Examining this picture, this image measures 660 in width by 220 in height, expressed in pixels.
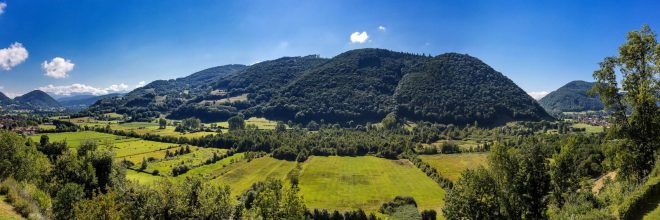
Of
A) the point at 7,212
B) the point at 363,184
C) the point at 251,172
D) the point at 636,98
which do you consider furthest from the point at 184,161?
the point at 636,98

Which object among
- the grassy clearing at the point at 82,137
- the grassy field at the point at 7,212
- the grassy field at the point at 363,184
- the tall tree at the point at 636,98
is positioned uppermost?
the tall tree at the point at 636,98

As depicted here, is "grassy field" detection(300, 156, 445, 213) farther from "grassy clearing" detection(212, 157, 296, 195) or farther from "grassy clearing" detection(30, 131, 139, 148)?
"grassy clearing" detection(30, 131, 139, 148)

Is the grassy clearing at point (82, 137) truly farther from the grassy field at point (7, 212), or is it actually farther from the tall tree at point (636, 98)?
the tall tree at point (636, 98)

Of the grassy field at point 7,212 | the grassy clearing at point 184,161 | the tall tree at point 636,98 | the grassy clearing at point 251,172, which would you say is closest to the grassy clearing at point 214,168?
the grassy clearing at point 251,172

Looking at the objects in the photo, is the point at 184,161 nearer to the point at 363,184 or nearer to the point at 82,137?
the point at 363,184

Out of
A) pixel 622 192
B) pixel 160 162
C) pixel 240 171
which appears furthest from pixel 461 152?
pixel 622 192

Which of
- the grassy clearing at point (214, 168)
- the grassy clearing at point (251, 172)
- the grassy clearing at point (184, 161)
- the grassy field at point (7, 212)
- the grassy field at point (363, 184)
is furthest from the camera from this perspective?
the grassy clearing at point (184, 161)

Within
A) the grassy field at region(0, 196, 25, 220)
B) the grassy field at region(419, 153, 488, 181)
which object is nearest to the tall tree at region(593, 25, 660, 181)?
the grassy field at region(0, 196, 25, 220)

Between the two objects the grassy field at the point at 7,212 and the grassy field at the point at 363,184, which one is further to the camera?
the grassy field at the point at 363,184
